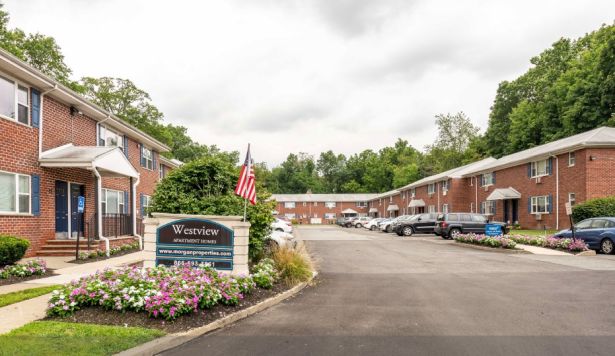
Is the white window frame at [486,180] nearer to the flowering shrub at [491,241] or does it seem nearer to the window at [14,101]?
the flowering shrub at [491,241]

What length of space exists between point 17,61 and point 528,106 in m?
58.5

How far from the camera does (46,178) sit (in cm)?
1603

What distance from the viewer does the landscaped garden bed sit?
10.9 meters

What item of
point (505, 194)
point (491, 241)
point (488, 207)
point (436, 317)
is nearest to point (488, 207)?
point (488, 207)

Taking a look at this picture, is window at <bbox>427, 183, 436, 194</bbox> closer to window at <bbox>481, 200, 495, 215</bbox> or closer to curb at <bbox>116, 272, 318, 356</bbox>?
window at <bbox>481, 200, 495, 215</bbox>

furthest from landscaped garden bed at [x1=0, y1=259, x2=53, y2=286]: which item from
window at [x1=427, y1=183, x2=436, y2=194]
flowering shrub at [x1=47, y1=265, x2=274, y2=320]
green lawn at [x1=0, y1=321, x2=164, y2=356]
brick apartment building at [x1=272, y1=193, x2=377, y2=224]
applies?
brick apartment building at [x1=272, y1=193, x2=377, y2=224]

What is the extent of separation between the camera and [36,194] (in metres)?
15.3

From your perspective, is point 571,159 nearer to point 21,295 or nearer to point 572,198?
point 572,198

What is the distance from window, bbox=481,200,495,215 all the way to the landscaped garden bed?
38534 mm

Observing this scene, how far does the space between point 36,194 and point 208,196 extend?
722 cm

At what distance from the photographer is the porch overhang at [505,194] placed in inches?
1480

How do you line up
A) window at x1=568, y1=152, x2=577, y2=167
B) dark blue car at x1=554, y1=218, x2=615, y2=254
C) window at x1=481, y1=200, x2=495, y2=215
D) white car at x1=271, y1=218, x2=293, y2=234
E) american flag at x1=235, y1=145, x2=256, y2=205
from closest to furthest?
1. american flag at x1=235, y1=145, x2=256, y2=205
2. dark blue car at x1=554, y1=218, x2=615, y2=254
3. white car at x1=271, y1=218, x2=293, y2=234
4. window at x1=568, y1=152, x2=577, y2=167
5. window at x1=481, y1=200, x2=495, y2=215

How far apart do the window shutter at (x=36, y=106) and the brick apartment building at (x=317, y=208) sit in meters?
77.3

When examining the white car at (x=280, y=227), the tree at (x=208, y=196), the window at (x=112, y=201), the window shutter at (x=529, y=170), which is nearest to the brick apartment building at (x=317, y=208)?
the window shutter at (x=529, y=170)
